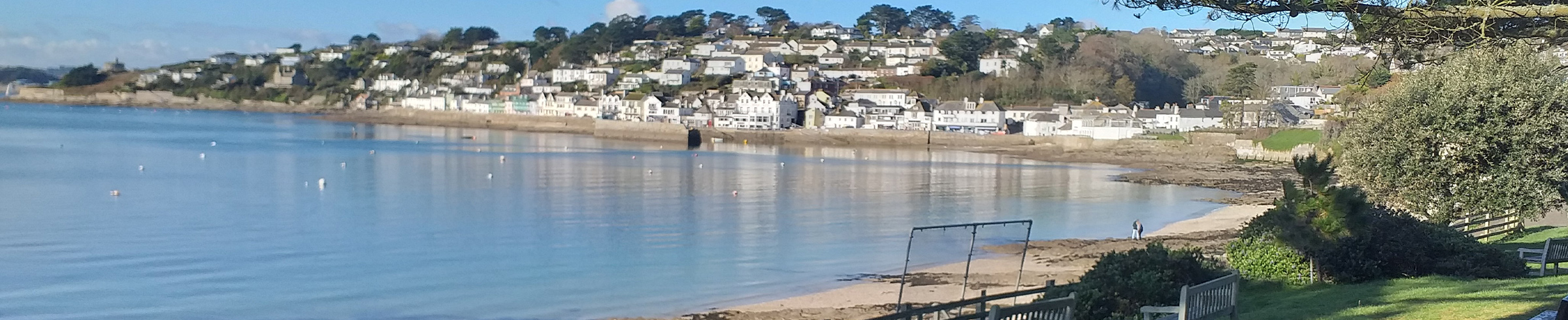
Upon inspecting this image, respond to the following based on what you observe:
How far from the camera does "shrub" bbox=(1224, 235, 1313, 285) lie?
11.5m

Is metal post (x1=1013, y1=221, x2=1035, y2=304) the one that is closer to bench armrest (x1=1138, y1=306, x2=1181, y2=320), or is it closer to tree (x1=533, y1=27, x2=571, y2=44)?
bench armrest (x1=1138, y1=306, x2=1181, y2=320)

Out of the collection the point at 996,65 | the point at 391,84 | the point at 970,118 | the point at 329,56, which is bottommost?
the point at 970,118

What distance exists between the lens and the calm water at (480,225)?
15719 mm

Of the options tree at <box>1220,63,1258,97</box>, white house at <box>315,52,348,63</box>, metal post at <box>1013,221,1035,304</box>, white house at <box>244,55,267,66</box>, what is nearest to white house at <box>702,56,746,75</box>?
tree at <box>1220,63,1258,97</box>

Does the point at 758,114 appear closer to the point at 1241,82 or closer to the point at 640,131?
the point at 640,131

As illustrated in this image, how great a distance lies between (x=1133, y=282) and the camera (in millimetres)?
9406

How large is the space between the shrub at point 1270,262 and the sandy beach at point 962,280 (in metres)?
2.15

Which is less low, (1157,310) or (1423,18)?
(1423,18)

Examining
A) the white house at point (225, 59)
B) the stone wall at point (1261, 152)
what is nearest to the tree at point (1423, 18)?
the stone wall at point (1261, 152)

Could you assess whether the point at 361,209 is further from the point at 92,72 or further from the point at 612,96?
the point at 92,72

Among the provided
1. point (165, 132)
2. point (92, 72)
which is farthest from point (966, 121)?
point (92, 72)

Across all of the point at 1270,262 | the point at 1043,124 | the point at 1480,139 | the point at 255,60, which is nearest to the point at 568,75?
the point at 255,60

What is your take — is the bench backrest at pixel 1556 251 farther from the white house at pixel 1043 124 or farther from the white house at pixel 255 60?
the white house at pixel 255 60

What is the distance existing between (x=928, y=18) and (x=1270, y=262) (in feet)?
552
